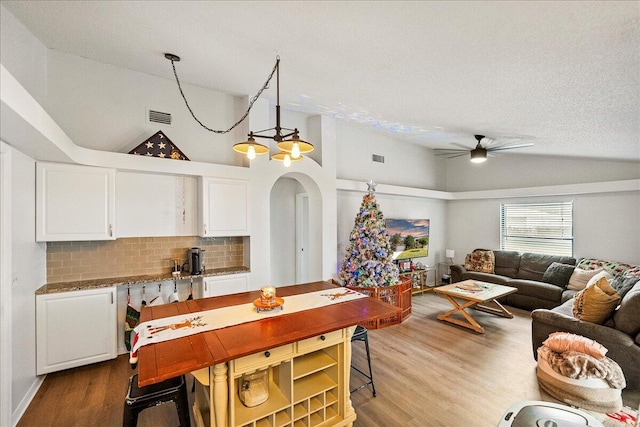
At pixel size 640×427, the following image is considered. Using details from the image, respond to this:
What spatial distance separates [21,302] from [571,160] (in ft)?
26.6

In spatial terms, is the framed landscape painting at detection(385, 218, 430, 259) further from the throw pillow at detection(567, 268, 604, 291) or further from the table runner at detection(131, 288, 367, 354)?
the table runner at detection(131, 288, 367, 354)

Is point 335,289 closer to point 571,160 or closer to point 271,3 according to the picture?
point 271,3

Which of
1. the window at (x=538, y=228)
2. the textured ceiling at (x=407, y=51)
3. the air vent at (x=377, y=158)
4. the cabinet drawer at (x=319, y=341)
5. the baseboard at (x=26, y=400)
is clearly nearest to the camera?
the textured ceiling at (x=407, y=51)

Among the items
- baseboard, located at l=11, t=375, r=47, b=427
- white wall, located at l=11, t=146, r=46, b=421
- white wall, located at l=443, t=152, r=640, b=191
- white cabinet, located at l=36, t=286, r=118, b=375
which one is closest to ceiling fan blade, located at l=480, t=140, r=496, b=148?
white wall, located at l=443, t=152, r=640, b=191

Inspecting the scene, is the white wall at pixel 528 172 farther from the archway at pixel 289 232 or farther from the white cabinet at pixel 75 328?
the white cabinet at pixel 75 328

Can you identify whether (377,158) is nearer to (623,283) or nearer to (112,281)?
(623,283)

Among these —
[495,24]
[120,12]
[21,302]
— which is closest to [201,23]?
[120,12]

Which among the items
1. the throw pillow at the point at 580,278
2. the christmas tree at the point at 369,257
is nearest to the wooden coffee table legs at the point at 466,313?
the christmas tree at the point at 369,257

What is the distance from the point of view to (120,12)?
7.47ft

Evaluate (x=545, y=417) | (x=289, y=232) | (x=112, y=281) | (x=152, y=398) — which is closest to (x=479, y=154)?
(x=289, y=232)

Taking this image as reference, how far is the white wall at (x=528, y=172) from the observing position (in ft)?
16.3

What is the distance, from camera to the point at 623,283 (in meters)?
3.76

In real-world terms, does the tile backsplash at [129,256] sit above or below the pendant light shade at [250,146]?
below

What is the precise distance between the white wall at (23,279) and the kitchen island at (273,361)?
1187mm
